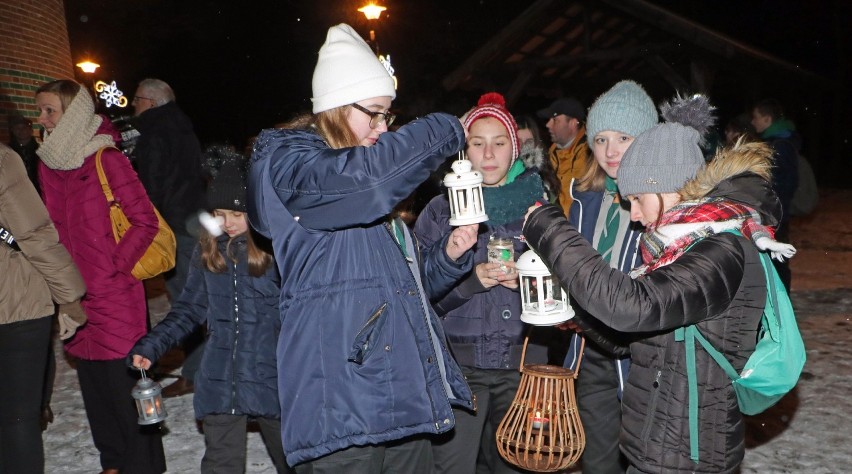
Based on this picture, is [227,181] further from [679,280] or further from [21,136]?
[21,136]

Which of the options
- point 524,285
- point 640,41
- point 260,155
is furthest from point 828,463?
point 640,41

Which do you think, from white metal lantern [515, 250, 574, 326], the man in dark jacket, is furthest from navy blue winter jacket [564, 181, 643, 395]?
the man in dark jacket

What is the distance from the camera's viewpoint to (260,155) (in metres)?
2.27

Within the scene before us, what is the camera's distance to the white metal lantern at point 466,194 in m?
2.68

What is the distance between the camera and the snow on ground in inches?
181

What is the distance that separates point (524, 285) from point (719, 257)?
86cm

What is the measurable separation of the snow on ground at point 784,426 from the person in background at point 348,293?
273 centimetres

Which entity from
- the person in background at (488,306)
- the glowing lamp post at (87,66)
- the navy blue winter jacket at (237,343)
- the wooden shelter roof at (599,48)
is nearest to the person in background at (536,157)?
the person in background at (488,306)

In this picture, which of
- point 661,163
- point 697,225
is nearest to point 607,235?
point 661,163

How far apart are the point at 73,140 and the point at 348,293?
268 cm

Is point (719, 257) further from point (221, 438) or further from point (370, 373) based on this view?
point (221, 438)

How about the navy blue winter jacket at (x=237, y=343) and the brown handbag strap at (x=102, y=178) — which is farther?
the brown handbag strap at (x=102, y=178)

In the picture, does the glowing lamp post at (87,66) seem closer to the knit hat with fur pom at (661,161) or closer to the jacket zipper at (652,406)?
the knit hat with fur pom at (661,161)

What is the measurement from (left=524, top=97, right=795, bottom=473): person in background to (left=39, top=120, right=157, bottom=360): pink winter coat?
278 cm
